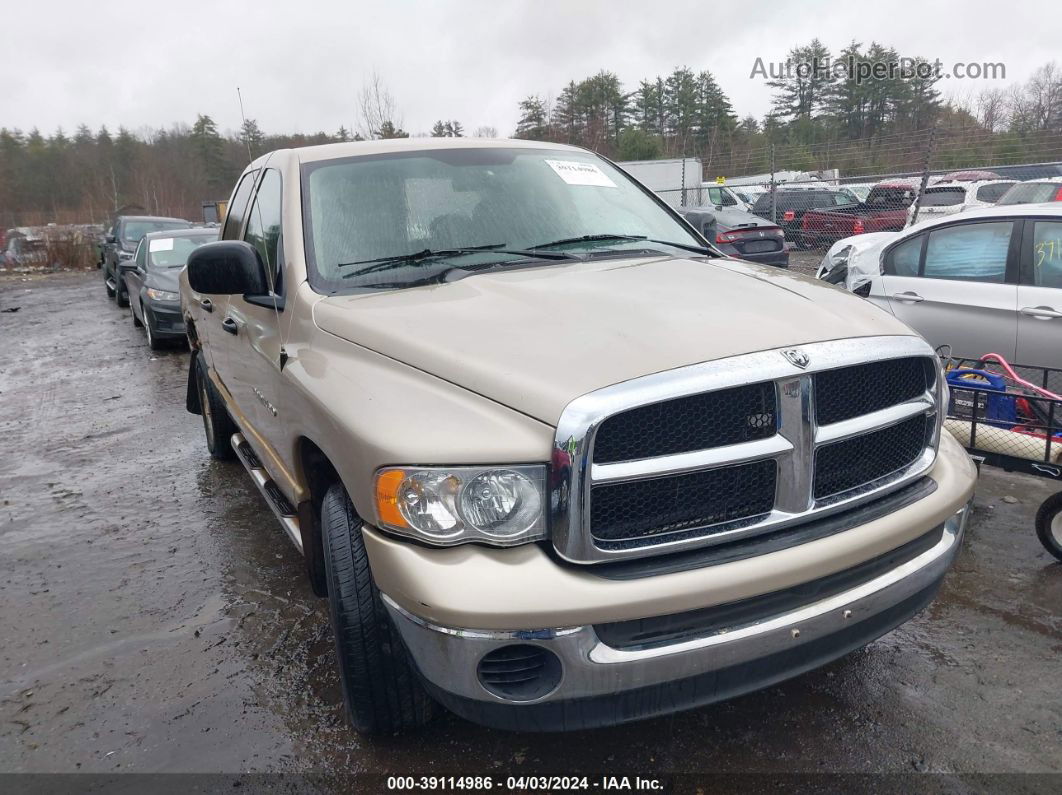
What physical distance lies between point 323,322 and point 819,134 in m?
41.2

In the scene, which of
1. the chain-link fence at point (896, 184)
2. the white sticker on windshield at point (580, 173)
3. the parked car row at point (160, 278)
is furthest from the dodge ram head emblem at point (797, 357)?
the chain-link fence at point (896, 184)

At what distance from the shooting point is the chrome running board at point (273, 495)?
3.10 metres

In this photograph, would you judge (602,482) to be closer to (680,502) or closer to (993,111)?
(680,502)

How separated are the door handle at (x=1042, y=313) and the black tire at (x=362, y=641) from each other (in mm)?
4719

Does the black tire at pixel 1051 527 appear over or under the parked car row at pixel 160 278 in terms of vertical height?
under

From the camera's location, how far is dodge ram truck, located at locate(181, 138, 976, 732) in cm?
186

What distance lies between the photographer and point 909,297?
5758 millimetres

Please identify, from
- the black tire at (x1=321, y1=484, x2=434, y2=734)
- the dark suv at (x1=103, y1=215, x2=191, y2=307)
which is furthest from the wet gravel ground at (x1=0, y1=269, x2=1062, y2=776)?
the dark suv at (x1=103, y1=215, x2=191, y2=307)

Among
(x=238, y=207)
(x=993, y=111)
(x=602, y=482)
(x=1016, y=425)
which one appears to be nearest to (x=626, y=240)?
(x=602, y=482)

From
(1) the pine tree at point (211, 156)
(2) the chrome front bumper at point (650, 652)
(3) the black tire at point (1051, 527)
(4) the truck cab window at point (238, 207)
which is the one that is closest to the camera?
(2) the chrome front bumper at point (650, 652)

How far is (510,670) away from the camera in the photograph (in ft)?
6.20

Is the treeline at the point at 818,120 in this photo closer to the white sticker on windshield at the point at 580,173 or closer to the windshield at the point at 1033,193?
the windshield at the point at 1033,193

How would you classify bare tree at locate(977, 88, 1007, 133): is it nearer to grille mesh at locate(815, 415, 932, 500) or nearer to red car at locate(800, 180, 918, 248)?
red car at locate(800, 180, 918, 248)

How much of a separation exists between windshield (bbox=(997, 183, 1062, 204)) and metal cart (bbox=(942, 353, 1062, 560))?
8.57 m
